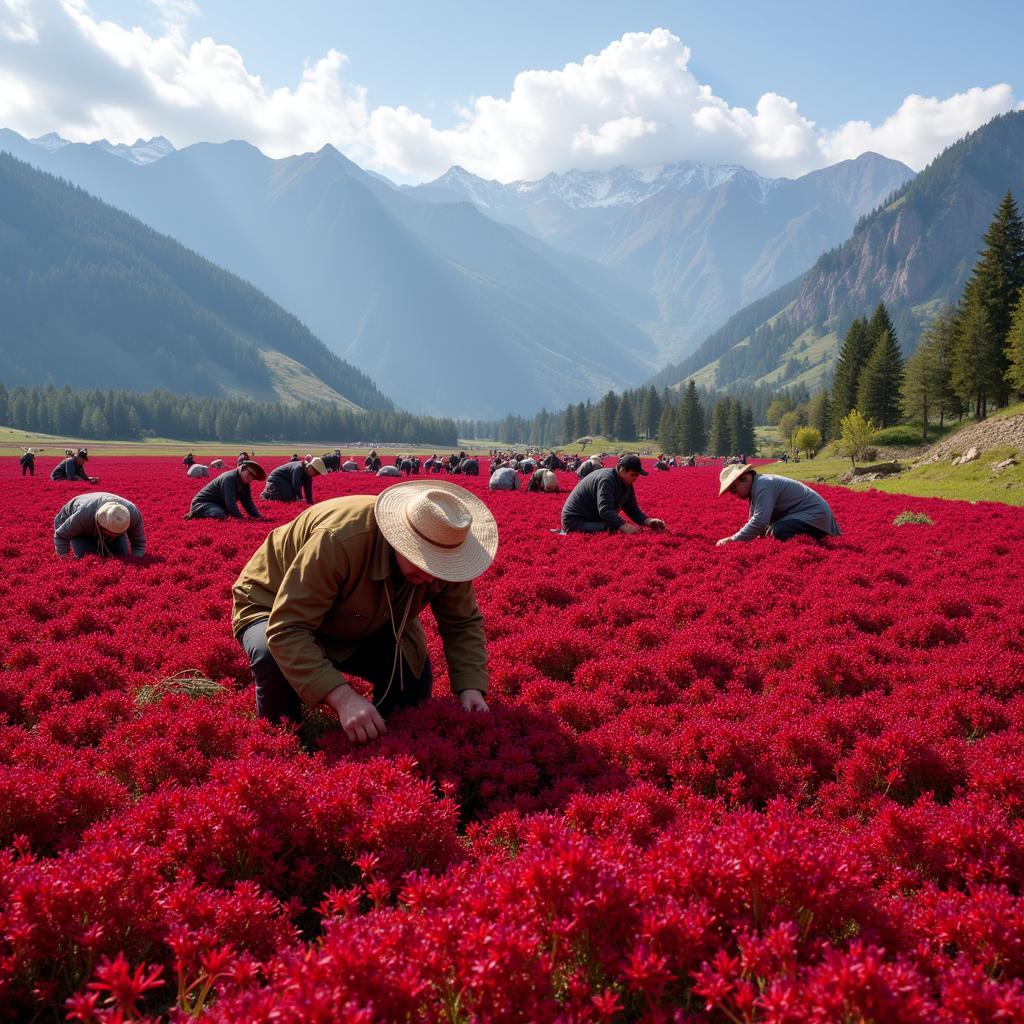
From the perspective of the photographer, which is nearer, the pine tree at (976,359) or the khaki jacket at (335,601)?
the khaki jacket at (335,601)

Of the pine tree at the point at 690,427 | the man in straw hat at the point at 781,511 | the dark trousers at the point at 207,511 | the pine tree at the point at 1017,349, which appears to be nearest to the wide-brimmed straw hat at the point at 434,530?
the man in straw hat at the point at 781,511

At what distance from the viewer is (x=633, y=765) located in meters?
5.42

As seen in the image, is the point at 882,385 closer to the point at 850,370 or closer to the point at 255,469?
the point at 850,370

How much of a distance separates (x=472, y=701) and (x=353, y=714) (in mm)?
1176

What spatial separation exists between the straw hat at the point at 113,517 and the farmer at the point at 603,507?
9914mm

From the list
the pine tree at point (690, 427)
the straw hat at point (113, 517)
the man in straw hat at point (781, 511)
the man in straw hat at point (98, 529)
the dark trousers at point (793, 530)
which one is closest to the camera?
the straw hat at point (113, 517)

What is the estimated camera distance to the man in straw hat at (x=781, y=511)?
14711 millimetres

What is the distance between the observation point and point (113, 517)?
12445 millimetres

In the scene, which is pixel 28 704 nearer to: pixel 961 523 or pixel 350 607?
pixel 350 607

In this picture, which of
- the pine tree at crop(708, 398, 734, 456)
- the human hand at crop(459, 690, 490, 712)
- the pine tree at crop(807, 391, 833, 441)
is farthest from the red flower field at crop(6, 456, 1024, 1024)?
the pine tree at crop(708, 398, 734, 456)

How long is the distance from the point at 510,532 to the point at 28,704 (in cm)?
1209

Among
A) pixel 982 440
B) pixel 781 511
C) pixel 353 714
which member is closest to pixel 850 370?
pixel 982 440

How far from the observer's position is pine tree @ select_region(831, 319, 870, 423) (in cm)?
10025

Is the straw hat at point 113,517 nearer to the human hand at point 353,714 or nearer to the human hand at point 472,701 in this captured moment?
the human hand at point 353,714
